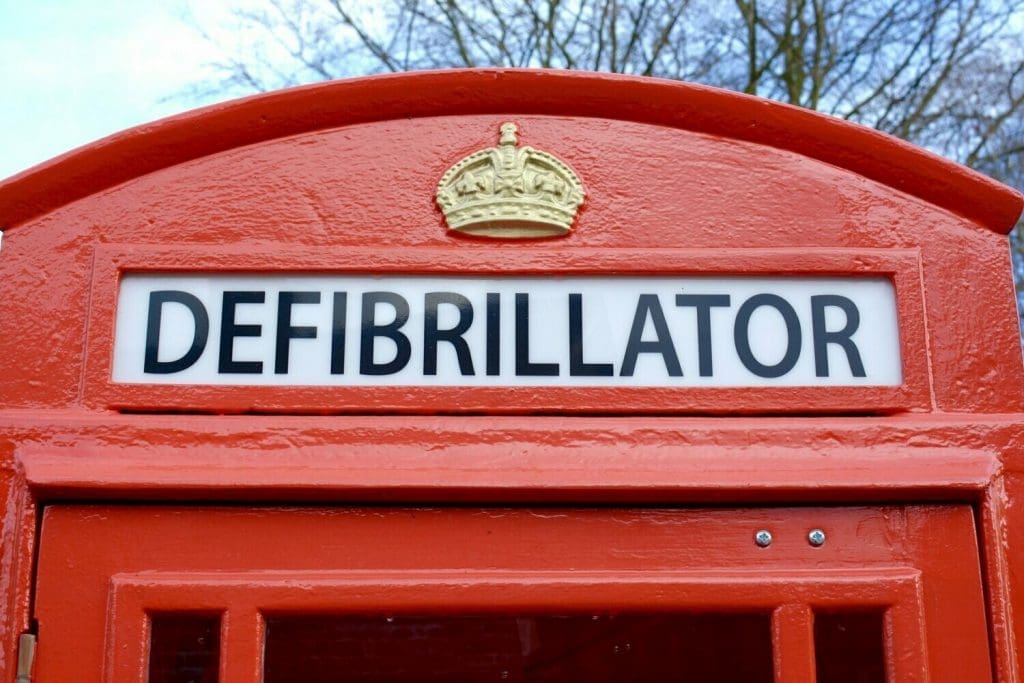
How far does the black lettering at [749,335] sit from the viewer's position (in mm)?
1566

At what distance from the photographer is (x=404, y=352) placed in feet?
5.12

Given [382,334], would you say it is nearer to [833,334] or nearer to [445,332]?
[445,332]

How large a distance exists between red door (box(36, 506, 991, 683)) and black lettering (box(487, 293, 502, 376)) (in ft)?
0.71

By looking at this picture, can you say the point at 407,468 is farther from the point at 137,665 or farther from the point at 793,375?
the point at 793,375

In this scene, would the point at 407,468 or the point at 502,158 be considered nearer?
the point at 407,468

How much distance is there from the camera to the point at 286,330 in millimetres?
1569

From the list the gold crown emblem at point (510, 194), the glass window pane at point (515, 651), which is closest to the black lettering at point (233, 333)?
the gold crown emblem at point (510, 194)

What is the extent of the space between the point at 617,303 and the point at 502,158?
0.96 ft

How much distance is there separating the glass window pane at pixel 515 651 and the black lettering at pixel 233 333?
605 mm

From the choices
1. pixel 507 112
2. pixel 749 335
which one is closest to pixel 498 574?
pixel 749 335

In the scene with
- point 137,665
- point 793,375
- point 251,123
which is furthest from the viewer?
point 251,123

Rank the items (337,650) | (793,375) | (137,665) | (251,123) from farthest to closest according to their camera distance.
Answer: (337,650), (251,123), (793,375), (137,665)

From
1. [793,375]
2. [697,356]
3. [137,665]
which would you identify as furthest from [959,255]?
[137,665]

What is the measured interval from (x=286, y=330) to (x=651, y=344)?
1.82 feet
